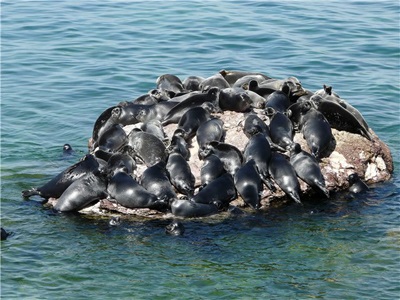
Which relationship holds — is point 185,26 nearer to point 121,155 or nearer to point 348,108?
point 348,108

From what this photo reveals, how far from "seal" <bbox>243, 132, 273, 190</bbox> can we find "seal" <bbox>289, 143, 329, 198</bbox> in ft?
1.33

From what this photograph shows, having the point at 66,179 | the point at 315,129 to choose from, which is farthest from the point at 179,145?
the point at 315,129

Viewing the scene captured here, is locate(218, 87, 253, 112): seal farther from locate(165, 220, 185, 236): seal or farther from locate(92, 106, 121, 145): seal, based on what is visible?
locate(165, 220, 185, 236): seal

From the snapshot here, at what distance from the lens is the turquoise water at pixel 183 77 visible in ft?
32.0

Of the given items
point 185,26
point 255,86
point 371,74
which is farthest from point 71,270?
point 185,26

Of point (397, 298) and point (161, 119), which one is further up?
point (161, 119)

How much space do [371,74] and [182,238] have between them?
1049 cm

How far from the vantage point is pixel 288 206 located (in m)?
11.6

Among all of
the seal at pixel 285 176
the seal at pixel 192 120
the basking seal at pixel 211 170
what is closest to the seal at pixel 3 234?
the basking seal at pixel 211 170

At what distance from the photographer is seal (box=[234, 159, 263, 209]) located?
11352 mm

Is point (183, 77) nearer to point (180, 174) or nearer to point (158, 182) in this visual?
point (180, 174)

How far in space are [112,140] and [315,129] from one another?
9.96 feet

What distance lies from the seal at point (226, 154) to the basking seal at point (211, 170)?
12cm

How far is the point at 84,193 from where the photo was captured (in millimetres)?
11406
